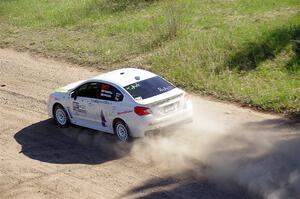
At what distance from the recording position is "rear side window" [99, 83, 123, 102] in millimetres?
14622

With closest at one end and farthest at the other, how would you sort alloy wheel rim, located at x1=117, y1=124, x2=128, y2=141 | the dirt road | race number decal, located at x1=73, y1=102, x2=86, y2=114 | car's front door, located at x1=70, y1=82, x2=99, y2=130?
1. the dirt road
2. alloy wheel rim, located at x1=117, y1=124, x2=128, y2=141
3. car's front door, located at x1=70, y1=82, x2=99, y2=130
4. race number decal, located at x1=73, y1=102, x2=86, y2=114

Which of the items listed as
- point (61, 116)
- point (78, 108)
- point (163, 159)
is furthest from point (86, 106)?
point (163, 159)

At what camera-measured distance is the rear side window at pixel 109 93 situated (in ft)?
48.0

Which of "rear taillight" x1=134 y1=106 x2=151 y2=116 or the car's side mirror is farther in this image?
the car's side mirror

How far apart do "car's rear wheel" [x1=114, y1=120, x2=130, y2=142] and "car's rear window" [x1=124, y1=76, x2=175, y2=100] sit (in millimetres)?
767

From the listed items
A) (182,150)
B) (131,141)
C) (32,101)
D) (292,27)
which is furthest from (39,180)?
(292,27)

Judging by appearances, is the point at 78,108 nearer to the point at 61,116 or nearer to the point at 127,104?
the point at 61,116

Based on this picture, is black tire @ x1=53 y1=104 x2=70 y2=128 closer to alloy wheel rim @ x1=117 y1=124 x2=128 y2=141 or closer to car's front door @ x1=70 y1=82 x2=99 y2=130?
car's front door @ x1=70 y1=82 x2=99 y2=130

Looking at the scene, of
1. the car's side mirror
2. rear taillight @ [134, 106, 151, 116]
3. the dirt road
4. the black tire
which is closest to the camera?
the dirt road

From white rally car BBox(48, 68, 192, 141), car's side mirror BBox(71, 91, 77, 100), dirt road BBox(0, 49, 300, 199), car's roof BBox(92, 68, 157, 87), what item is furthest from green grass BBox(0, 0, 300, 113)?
car's side mirror BBox(71, 91, 77, 100)

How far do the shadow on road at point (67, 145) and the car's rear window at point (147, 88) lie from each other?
1298 mm

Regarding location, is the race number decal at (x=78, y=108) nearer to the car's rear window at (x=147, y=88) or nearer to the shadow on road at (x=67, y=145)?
the shadow on road at (x=67, y=145)

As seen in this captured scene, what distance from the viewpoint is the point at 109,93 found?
48.8 feet

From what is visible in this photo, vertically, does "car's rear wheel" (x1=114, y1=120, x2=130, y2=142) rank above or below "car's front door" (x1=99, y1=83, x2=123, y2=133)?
below
